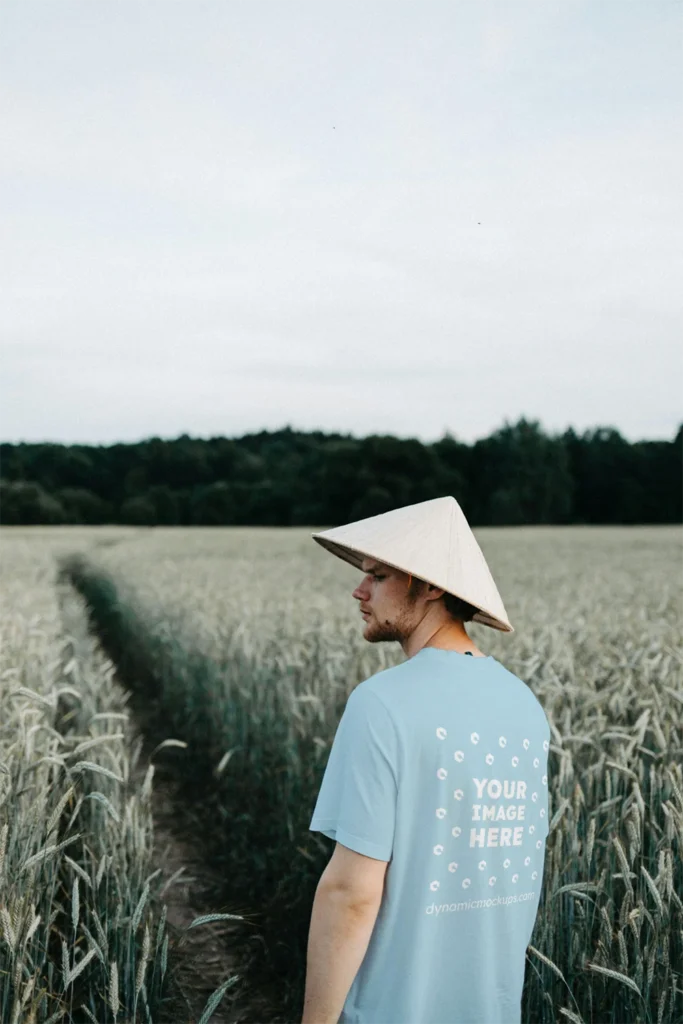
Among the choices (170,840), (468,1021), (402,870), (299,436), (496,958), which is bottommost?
(170,840)

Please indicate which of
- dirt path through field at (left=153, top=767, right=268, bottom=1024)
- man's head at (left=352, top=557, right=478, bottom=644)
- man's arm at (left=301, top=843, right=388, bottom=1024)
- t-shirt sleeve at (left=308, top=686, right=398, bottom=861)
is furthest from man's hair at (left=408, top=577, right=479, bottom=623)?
dirt path through field at (left=153, top=767, right=268, bottom=1024)

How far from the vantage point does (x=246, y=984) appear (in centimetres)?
390

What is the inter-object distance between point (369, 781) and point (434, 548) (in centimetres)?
50

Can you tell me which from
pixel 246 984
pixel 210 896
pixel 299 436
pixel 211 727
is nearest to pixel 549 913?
pixel 246 984

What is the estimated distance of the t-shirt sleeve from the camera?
158cm

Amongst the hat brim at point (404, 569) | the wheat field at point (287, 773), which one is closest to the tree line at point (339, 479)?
the wheat field at point (287, 773)

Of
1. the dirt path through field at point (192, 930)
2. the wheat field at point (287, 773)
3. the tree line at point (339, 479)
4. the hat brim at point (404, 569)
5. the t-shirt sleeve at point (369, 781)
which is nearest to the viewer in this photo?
the t-shirt sleeve at point (369, 781)

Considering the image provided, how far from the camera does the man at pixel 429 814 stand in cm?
160

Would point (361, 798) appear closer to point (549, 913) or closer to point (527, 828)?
point (527, 828)

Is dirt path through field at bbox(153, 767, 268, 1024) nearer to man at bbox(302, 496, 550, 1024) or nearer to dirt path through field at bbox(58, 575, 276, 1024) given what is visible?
dirt path through field at bbox(58, 575, 276, 1024)

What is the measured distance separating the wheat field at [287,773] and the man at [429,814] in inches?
16.3

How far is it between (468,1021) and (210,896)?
3.31m

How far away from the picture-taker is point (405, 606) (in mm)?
1916

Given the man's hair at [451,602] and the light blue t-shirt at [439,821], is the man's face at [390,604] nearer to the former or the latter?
the man's hair at [451,602]
